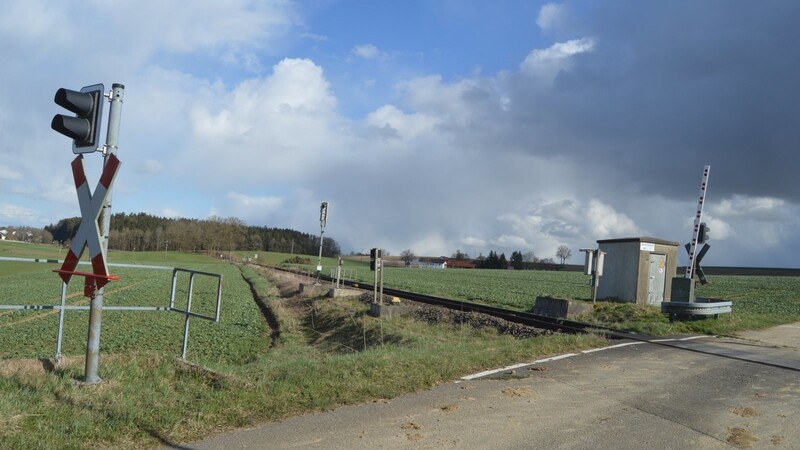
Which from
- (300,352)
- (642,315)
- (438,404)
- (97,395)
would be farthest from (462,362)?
(642,315)

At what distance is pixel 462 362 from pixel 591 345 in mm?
3654

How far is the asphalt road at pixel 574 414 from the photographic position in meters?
5.07

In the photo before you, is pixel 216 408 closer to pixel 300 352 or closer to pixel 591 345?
pixel 591 345

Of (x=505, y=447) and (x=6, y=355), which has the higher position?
(x=505, y=447)

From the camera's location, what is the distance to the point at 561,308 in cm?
1878

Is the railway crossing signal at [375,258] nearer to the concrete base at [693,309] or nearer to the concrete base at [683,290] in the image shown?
the concrete base at [693,309]

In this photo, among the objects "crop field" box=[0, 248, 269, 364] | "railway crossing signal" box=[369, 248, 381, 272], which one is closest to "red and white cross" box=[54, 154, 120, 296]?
"crop field" box=[0, 248, 269, 364]

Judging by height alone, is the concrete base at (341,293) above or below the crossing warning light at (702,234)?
below

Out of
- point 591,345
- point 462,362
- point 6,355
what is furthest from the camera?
point 6,355

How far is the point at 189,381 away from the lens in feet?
21.6

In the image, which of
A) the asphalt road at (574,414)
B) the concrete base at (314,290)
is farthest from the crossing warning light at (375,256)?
the asphalt road at (574,414)

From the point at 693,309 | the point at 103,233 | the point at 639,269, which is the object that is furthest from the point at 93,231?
the point at 639,269

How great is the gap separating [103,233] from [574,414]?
199 inches

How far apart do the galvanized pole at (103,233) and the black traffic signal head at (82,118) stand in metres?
0.18
